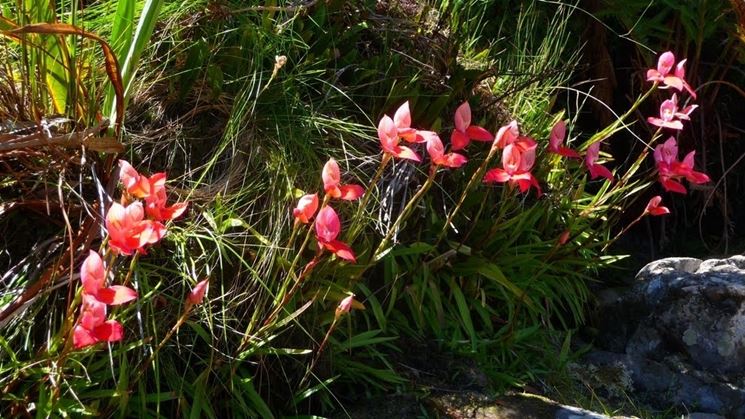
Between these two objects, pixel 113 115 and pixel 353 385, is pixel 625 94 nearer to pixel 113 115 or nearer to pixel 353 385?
pixel 353 385

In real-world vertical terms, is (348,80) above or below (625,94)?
above

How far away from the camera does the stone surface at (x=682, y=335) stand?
3152mm

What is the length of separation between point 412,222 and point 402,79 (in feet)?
1.69

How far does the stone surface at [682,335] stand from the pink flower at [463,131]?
3.97 feet

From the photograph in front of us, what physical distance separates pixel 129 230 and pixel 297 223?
48cm

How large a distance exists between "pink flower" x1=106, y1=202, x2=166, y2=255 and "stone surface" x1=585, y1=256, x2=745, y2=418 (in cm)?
196

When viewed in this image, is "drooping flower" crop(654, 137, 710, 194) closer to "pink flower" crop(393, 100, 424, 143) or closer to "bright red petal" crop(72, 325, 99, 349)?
"pink flower" crop(393, 100, 424, 143)

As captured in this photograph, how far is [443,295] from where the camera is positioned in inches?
124

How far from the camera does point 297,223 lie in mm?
2156

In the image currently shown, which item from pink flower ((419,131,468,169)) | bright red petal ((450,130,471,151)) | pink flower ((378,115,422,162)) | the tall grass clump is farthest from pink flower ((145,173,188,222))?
bright red petal ((450,130,471,151))

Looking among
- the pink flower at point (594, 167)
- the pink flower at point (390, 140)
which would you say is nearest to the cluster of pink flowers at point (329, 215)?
the pink flower at point (390, 140)

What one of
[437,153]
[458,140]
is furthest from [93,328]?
[458,140]

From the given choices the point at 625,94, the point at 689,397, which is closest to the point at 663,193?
the point at 625,94

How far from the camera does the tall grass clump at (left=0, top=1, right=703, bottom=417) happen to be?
2268 millimetres
